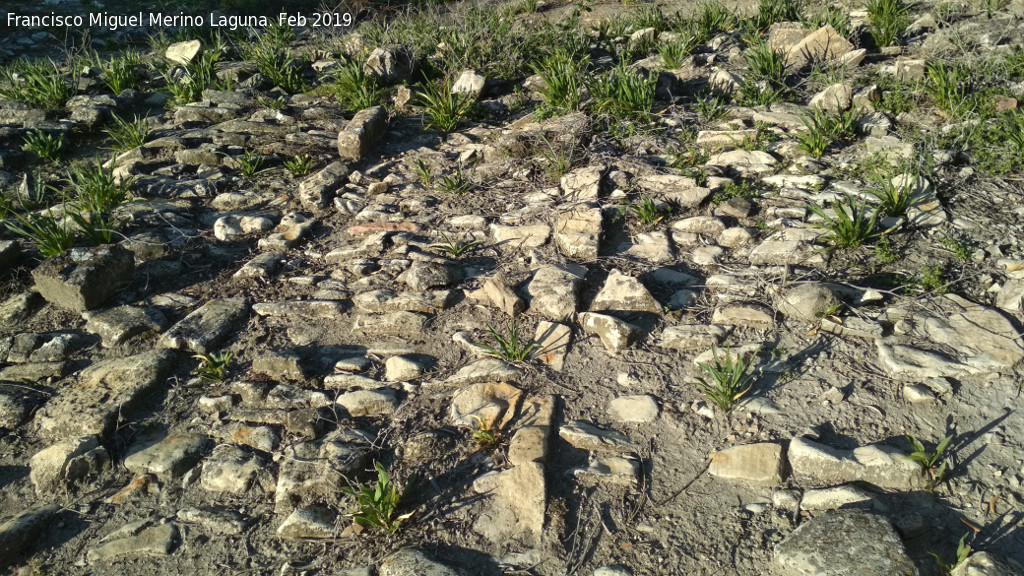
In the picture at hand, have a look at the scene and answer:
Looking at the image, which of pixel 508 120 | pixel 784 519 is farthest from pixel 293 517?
pixel 508 120

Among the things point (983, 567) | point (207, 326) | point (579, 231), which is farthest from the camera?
point (579, 231)

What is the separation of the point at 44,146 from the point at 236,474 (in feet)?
12.8

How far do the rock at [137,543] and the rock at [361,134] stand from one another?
120 inches

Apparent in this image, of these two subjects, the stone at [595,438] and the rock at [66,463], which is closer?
the stone at [595,438]

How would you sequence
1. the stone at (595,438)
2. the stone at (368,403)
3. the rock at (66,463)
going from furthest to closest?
the stone at (368,403) → the rock at (66,463) → the stone at (595,438)

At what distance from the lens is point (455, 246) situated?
3910mm

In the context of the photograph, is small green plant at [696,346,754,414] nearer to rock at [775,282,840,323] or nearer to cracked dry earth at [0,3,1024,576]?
cracked dry earth at [0,3,1024,576]

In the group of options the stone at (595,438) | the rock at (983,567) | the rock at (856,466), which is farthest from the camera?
the stone at (595,438)

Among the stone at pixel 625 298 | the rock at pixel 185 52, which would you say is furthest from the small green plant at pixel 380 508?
the rock at pixel 185 52

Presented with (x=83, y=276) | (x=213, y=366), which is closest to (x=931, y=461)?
(x=213, y=366)

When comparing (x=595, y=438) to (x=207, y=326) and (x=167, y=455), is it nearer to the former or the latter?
(x=167, y=455)

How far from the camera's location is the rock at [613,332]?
10.4ft

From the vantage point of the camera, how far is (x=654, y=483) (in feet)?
8.38

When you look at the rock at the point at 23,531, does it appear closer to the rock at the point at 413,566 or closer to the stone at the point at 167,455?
the stone at the point at 167,455
